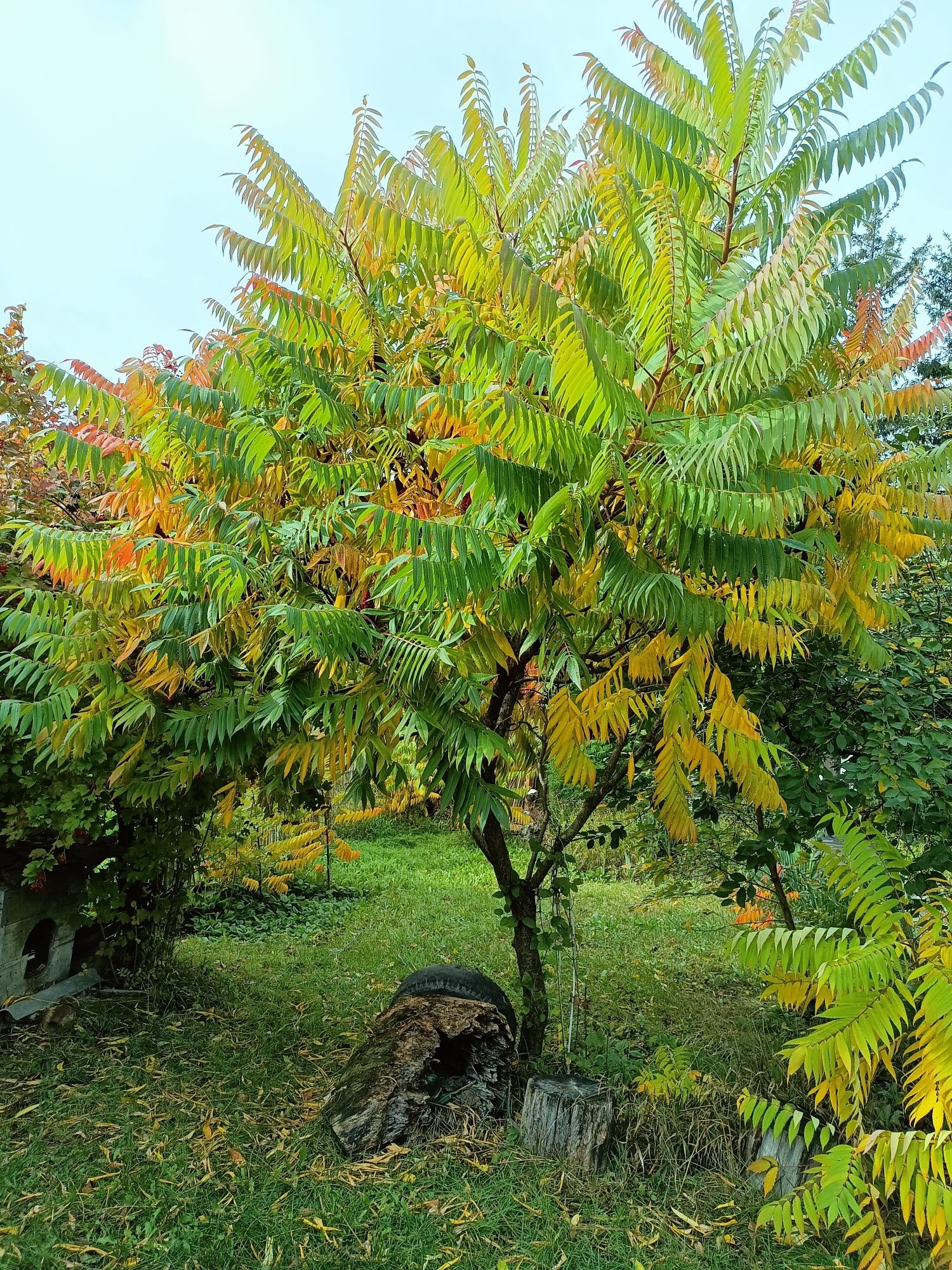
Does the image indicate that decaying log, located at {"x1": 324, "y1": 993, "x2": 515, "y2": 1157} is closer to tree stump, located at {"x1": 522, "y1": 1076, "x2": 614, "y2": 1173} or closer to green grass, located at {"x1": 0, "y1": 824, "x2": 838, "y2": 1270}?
green grass, located at {"x1": 0, "y1": 824, "x2": 838, "y2": 1270}

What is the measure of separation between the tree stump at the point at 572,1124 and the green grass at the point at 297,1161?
0.08m

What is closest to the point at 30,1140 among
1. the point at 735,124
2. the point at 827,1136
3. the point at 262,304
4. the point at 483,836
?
the point at 483,836

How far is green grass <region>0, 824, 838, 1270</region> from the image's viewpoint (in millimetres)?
3018

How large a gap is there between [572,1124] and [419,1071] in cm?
75

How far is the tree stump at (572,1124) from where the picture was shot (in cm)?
355

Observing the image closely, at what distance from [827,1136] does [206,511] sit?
10.2ft

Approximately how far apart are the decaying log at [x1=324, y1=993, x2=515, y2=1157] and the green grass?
0.42ft

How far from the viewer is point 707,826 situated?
17.3 ft

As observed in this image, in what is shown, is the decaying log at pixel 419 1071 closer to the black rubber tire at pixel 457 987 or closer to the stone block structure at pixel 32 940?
the black rubber tire at pixel 457 987

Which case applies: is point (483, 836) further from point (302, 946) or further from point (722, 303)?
point (302, 946)

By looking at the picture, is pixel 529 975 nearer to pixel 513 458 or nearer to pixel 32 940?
pixel 513 458

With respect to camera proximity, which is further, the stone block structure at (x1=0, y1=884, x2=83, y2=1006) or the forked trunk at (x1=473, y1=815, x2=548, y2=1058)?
the stone block structure at (x1=0, y1=884, x2=83, y2=1006)

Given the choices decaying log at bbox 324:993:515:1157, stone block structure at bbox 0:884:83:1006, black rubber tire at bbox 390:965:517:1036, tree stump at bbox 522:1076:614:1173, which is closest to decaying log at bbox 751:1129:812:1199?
tree stump at bbox 522:1076:614:1173

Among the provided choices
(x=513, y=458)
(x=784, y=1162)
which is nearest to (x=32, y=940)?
(x=784, y=1162)
